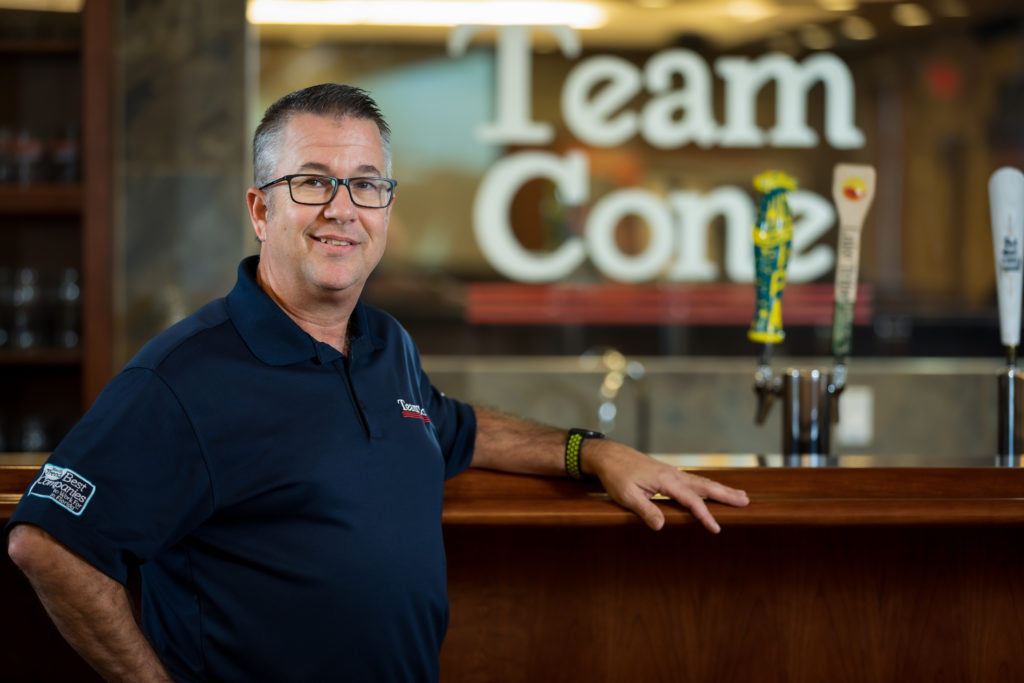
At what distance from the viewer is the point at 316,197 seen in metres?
1.32

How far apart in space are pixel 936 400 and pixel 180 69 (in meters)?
2.72

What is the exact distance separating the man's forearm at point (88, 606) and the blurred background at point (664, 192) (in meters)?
2.39

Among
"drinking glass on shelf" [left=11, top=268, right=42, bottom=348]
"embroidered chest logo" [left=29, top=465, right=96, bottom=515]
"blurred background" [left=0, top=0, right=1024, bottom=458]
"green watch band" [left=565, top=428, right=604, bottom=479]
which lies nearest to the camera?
"embroidered chest logo" [left=29, top=465, right=96, bottom=515]

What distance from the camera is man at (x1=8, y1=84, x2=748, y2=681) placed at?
113 centimetres

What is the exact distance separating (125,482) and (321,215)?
400 mm

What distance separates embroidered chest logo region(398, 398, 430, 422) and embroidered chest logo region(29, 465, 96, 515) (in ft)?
1.31

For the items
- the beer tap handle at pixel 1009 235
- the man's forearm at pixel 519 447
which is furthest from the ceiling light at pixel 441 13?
the man's forearm at pixel 519 447

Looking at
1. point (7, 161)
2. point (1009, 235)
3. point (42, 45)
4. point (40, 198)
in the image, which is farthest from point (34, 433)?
point (1009, 235)

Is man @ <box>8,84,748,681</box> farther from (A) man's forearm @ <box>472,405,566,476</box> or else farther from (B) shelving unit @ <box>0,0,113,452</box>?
(B) shelving unit @ <box>0,0,113,452</box>

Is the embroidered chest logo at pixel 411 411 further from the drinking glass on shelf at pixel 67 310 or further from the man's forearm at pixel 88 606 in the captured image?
the drinking glass on shelf at pixel 67 310

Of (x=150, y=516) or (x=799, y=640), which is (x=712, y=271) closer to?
(x=799, y=640)

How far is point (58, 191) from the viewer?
3348mm

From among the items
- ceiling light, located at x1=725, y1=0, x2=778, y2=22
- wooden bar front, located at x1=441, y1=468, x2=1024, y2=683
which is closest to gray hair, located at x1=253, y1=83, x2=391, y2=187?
wooden bar front, located at x1=441, y1=468, x2=1024, y2=683

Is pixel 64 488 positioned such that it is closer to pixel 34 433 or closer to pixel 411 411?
pixel 411 411
